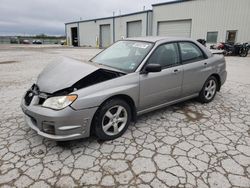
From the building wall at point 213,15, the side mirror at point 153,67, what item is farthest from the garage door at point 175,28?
the side mirror at point 153,67

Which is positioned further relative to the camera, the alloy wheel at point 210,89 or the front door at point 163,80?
the alloy wheel at point 210,89

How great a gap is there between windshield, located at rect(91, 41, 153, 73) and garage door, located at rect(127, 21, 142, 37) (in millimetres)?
19957

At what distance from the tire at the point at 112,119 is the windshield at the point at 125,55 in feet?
1.97

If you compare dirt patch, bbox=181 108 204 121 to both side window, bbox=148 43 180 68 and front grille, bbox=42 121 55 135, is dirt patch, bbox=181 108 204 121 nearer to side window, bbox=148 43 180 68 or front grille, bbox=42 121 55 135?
side window, bbox=148 43 180 68

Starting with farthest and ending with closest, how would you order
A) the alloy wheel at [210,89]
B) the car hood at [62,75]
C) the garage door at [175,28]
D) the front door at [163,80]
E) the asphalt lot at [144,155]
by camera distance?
the garage door at [175,28]
the alloy wheel at [210,89]
the front door at [163,80]
the car hood at [62,75]
the asphalt lot at [144,155]

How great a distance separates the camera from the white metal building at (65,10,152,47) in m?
21.9

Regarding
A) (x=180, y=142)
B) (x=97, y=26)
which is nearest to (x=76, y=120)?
(x=180, y=142)

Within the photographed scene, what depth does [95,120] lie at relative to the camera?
2.72 metres

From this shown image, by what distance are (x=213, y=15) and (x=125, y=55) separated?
16.0 meters

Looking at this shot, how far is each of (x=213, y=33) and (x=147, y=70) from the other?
16.3m

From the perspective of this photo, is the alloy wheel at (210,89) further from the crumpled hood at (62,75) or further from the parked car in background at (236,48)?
the parked car in background at (236,48)

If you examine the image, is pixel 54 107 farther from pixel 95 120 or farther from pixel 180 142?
pixel 180 142

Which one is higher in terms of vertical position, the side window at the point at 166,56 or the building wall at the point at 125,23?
the building wall at the point at 125,23

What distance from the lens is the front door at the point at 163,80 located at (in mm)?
3199
